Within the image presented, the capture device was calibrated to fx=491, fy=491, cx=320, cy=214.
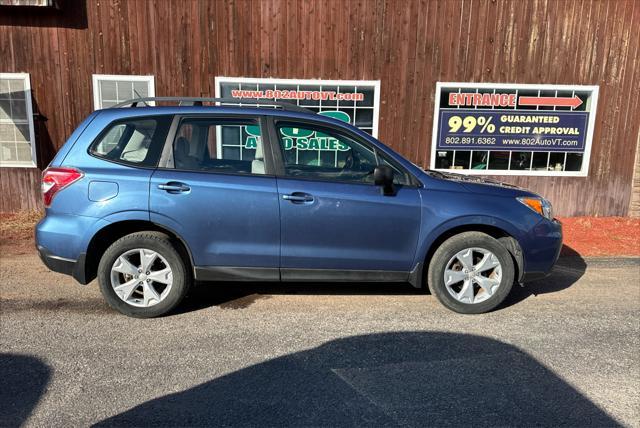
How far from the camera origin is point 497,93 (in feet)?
29.1

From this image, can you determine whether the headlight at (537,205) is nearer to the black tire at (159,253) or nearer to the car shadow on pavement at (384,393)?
the car shadow on pavement at (384,393)

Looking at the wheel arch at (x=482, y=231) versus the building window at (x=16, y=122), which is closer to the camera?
the wheel arch at (x=482, y=231)

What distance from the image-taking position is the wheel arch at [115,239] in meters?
4.26

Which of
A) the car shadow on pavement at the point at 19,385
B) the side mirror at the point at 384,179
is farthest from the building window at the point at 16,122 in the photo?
the side mirror at the point at 384,179

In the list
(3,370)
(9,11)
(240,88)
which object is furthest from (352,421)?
(9,11)

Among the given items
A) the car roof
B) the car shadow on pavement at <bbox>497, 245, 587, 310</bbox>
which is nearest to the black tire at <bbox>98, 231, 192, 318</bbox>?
the car roof

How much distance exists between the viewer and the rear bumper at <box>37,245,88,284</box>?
4.23 m

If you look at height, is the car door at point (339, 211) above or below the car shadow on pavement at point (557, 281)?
above

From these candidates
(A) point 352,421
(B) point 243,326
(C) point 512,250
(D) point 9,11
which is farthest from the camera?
(D) point 9,11

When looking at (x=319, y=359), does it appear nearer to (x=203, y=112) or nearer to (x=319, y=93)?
(x=203, y=112)

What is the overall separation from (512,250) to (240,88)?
18.9 ft

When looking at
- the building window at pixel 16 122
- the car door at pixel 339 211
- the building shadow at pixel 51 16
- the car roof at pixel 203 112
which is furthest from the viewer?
the building window at pixel 16 122

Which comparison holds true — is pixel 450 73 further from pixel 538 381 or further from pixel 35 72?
pixel 35 72

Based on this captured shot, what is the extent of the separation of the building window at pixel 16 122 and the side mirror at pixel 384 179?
7030 mm
